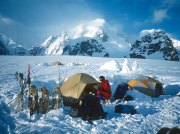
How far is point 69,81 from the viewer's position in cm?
1323

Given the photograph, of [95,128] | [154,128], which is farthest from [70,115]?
[154,128]

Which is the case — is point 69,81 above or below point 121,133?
above

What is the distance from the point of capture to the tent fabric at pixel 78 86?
12116 millimetres

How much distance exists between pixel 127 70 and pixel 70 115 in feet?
52.9

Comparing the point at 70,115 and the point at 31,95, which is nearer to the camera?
the point at 70,115

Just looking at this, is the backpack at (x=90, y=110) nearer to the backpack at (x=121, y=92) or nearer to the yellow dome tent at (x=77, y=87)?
the yellow dome tent at (x=77, y=87)

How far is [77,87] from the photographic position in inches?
483

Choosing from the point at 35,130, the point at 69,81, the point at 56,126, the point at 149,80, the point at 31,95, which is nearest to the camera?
the point at 35,130

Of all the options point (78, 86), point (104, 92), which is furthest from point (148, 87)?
point (78, 86)

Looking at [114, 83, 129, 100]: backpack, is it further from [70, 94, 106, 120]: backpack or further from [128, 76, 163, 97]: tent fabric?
[70, 94, 106, 120]: backpack

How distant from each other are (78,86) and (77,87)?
0.26 ft

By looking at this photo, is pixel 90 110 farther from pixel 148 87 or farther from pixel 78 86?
pixel 148 87

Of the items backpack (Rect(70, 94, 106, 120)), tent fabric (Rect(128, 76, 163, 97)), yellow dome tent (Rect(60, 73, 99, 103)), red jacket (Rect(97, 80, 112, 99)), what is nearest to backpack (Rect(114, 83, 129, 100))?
red jacket (Rect(97, 80, 112, 99))

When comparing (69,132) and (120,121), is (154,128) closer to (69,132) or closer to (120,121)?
(120,121)
